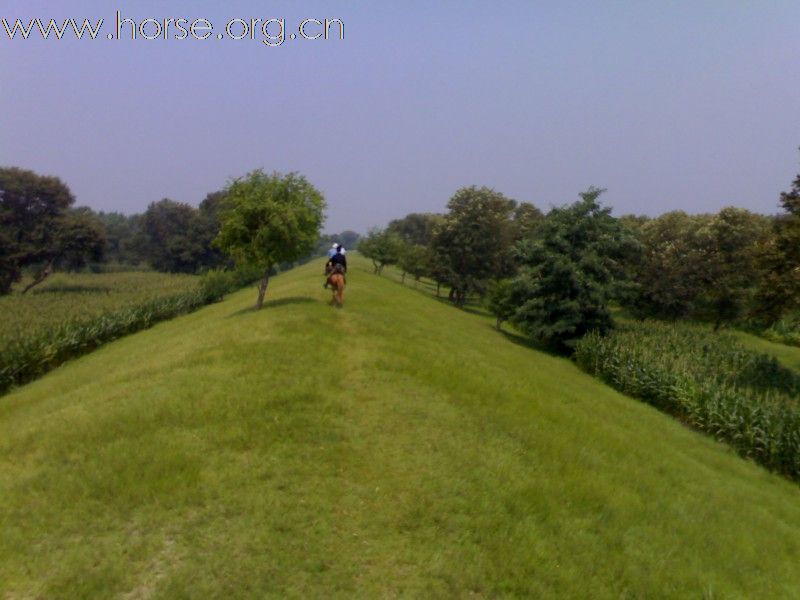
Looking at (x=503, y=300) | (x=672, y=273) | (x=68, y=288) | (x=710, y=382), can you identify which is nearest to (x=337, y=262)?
(x=710, y=382)

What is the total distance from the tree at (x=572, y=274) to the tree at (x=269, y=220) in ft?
48.6

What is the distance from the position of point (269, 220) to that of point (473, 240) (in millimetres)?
30884

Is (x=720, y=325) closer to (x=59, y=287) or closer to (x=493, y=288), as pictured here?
(x=493, y=288)

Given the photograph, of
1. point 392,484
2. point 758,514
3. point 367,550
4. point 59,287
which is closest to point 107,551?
point 367,550

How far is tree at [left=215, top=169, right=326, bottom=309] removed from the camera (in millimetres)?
21594

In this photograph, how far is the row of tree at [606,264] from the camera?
24.0 metres

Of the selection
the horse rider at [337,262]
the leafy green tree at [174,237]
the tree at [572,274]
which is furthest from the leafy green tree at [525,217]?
the leafy green tree at [174,237]

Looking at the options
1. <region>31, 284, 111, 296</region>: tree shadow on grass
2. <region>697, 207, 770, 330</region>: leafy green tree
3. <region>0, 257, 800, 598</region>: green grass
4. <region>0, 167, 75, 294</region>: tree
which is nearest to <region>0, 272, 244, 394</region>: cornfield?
<region>0, 257, 800, 598</region>: green grass

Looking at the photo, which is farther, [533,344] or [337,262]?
[533,344]

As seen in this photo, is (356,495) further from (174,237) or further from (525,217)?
(174,237)

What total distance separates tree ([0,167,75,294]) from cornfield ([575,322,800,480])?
177 feet

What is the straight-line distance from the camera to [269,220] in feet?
70.9

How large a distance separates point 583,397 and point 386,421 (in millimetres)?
9724

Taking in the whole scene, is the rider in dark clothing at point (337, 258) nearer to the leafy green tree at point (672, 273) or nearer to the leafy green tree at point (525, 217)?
the leafy green tree at point (672, 273)
